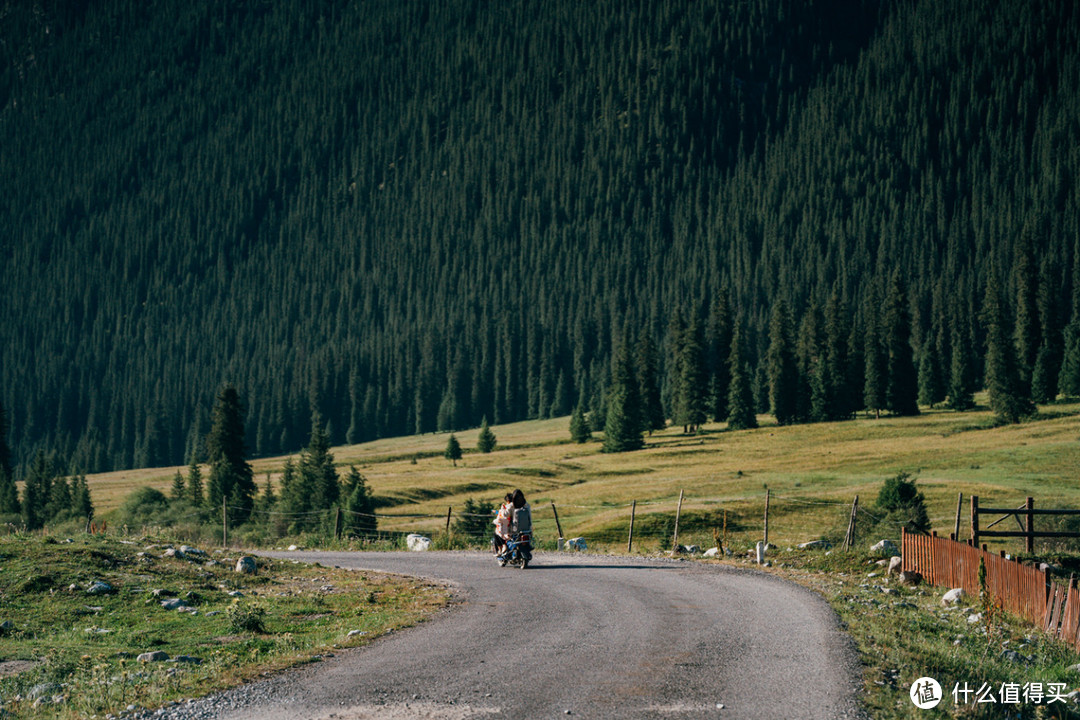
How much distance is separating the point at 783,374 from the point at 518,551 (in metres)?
104

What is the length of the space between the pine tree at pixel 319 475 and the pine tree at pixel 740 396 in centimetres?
6993

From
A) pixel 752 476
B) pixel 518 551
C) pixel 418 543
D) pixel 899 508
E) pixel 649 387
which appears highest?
pixel 649 387

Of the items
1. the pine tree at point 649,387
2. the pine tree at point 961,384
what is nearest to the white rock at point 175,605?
the pine tree at point 649,387

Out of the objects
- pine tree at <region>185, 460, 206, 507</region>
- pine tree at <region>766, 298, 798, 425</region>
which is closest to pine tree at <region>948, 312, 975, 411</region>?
pine tree at <region>766, 298, 798, 425</region>

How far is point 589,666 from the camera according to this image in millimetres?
14250

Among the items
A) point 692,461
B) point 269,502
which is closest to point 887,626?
point 269,502

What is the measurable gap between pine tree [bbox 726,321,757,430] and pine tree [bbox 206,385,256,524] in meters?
72.5

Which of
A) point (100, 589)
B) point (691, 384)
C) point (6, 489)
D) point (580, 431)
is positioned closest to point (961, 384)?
point (691, 384)

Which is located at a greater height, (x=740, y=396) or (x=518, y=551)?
(x=740, y=396)

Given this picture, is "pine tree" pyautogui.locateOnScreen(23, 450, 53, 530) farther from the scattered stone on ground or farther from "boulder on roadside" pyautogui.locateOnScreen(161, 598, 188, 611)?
the scattered stone on ground

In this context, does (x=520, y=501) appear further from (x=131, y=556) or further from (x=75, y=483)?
(x=75, y=483)

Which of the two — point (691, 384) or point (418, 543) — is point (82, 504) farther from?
point (691, 384)

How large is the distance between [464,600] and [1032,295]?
13577 cm

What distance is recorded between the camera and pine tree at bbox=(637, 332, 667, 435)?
133 metres
